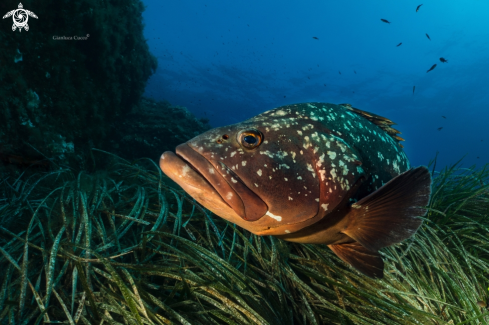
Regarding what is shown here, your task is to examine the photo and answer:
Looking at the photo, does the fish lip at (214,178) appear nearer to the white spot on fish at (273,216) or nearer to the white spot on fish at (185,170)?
the white spot on fish at (185,170)

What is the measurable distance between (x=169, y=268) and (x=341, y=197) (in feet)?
5.20

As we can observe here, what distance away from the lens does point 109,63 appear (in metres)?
8.96

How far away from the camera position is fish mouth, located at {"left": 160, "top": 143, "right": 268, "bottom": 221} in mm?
1574

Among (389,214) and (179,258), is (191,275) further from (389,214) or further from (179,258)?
(389,214)

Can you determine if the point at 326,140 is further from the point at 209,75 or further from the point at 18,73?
the point at 209,75

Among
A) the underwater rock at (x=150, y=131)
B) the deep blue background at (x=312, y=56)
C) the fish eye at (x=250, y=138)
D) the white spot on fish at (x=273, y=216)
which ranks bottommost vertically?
the white spot on fish at (x=273, y=216)

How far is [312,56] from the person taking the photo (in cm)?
6347

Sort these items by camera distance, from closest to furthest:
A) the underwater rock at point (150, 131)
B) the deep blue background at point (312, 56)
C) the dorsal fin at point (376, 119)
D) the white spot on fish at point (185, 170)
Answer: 1. the white spot on fish at point (185, 170)
2. the dorsal fin at point (376, 119)
3. the underwater rock at point (150, 131)
4. the deep blue background at point (312, 56)

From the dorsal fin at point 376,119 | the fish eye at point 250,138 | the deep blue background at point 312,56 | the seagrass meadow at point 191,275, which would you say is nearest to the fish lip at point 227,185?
the fish eye at point 250,138

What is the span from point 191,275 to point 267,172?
1100 mm

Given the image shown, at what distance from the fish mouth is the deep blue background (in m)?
55.6

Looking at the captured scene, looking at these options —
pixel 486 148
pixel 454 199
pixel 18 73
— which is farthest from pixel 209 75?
pixel 486 148

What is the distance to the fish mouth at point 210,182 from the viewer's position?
1574 mm

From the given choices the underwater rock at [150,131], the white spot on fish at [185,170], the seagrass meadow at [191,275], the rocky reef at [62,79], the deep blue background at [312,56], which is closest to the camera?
the white spot on fish at [185,170]
